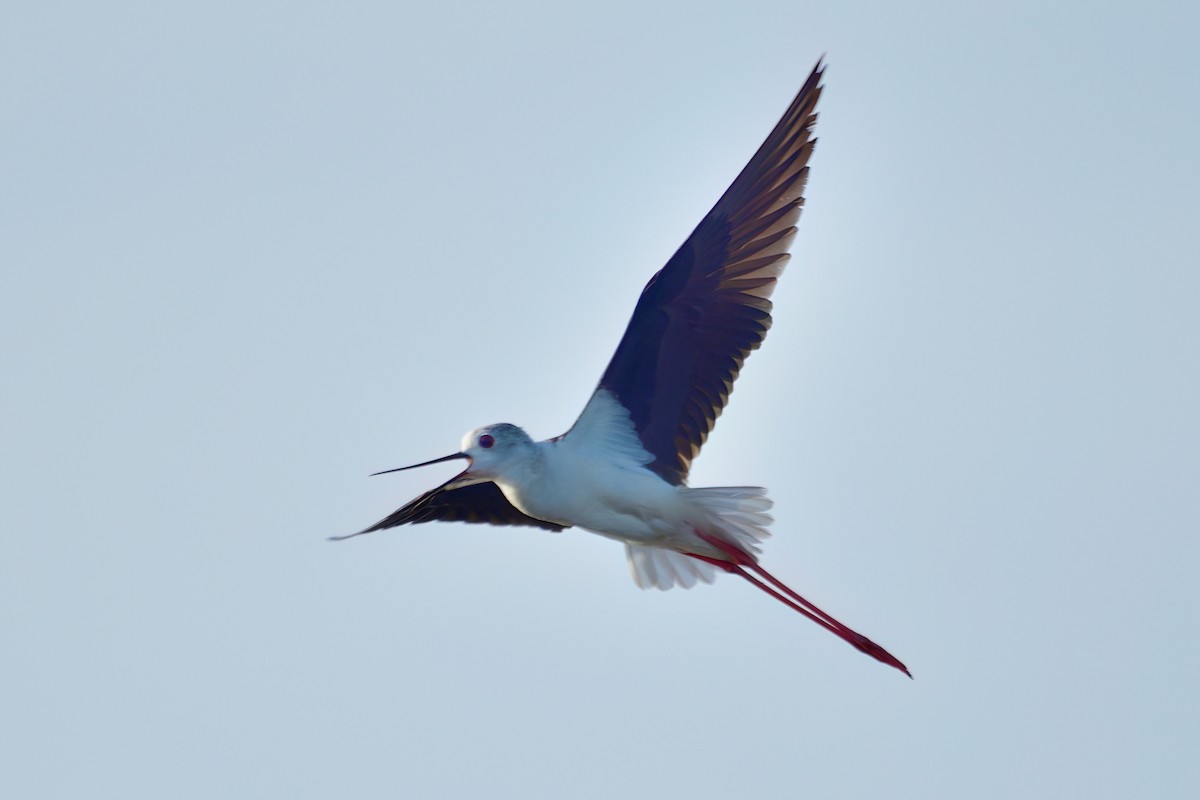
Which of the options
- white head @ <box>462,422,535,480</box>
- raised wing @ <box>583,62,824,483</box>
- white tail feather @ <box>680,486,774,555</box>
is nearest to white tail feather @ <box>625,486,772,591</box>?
white tail feather @ <box>680,486,774,555</box>

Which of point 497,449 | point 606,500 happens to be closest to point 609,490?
point 606,500

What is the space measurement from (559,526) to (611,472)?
A: 1.20 meters

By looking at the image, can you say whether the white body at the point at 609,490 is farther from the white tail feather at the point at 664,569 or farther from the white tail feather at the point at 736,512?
the white tail feather at the point at 664,569

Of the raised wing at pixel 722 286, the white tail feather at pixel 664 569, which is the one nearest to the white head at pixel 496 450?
the raised wing at pixel 722 286

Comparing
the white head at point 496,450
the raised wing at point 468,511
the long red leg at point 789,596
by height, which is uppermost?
the raised wing at point 468,511

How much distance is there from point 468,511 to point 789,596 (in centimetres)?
202

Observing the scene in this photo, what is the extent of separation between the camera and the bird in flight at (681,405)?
40.4ft

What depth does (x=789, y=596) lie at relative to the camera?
13039mm

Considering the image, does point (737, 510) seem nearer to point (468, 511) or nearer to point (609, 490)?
point (609, 490)

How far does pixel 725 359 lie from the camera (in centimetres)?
1261

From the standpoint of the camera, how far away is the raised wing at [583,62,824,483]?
40.7 ft

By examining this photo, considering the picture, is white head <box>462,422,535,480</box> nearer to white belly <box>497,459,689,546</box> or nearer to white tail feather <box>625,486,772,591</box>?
white belly <box>497,459,689,546</box>

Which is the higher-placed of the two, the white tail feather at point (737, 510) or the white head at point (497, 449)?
the white head at point (497, 449)

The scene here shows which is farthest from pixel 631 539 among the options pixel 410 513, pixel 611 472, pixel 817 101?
pixel 817 101
